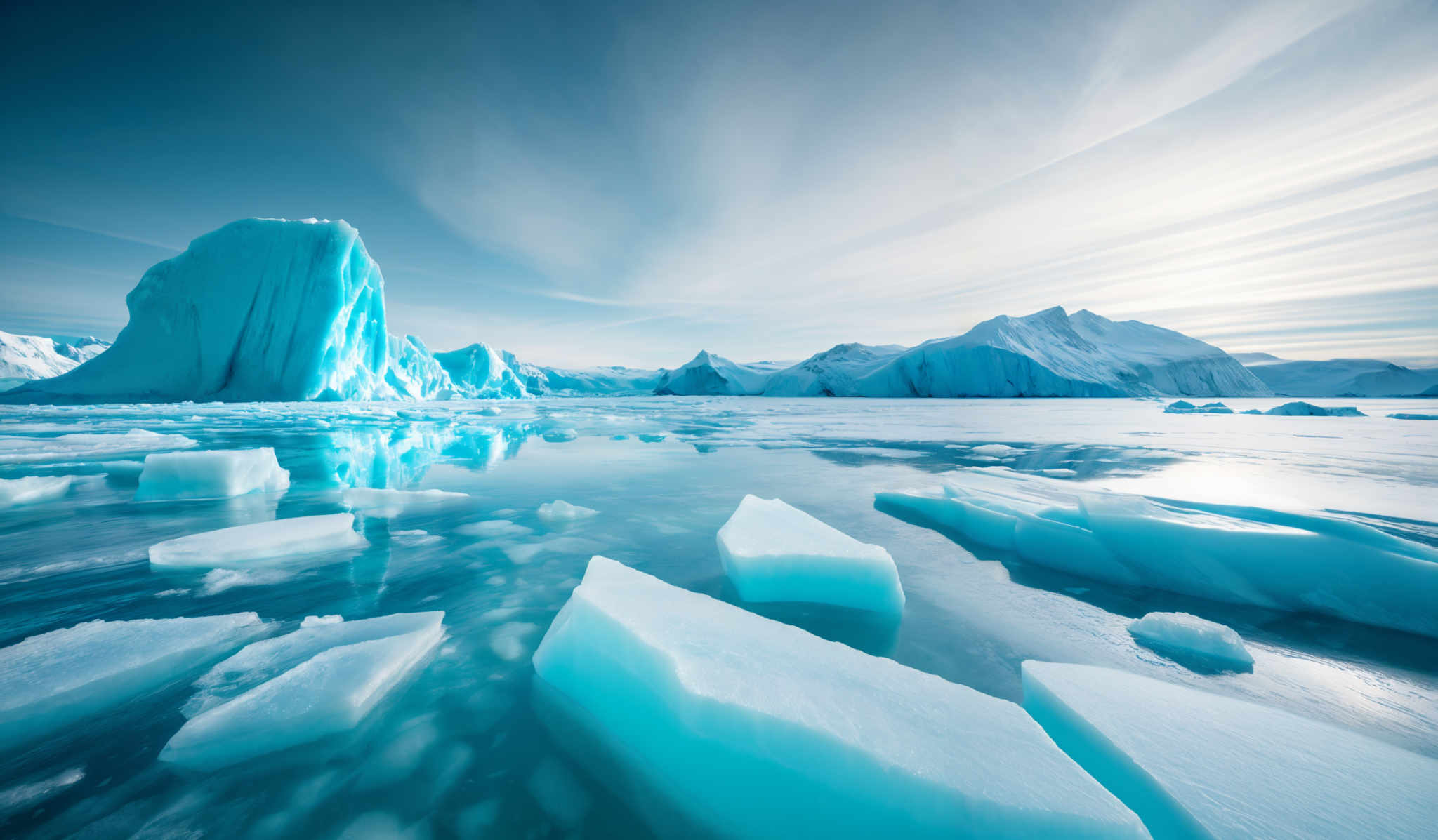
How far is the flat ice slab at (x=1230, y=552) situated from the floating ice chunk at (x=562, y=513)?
314cm

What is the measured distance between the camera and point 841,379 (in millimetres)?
54719

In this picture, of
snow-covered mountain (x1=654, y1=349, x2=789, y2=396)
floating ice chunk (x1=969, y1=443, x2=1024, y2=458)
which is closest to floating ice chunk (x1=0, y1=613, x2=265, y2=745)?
floating ice chunk (x1=969, y1=443, x2=1024, y2=458)

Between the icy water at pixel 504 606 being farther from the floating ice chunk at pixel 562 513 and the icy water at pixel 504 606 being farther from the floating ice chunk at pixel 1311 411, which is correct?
the floating ice chunk at pixel 1311 411

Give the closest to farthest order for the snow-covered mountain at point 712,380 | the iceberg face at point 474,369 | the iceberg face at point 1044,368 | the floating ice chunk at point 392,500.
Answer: the floating ice chunk at point 392,500 < the iceberg face at point 474,369 < the iceberg face at point 1044,368 < the snow-covered mountain at point 712,380

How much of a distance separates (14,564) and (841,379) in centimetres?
5528

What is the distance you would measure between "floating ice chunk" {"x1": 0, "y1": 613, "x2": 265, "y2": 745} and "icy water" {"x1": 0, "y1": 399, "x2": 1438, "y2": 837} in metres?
0.07

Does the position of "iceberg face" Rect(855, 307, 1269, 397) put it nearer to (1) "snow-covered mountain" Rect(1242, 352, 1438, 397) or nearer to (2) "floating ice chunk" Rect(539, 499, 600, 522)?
(1) "snow-covered mountain" Rect(1242, 352, 1438, 397)

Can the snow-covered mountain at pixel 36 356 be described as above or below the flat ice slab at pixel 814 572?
above

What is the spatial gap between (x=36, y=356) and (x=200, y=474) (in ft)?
293

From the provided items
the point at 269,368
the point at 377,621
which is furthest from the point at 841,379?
the point at 377,621

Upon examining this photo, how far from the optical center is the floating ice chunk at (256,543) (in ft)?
8.87

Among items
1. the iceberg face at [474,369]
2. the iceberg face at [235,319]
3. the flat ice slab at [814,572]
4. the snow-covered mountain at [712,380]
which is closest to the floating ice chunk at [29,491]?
the flat ice slab at [814,572]

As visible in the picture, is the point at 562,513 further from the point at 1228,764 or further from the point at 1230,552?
the point at 1230,552

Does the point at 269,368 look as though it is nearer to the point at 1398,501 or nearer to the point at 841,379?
the point at 1398,501
